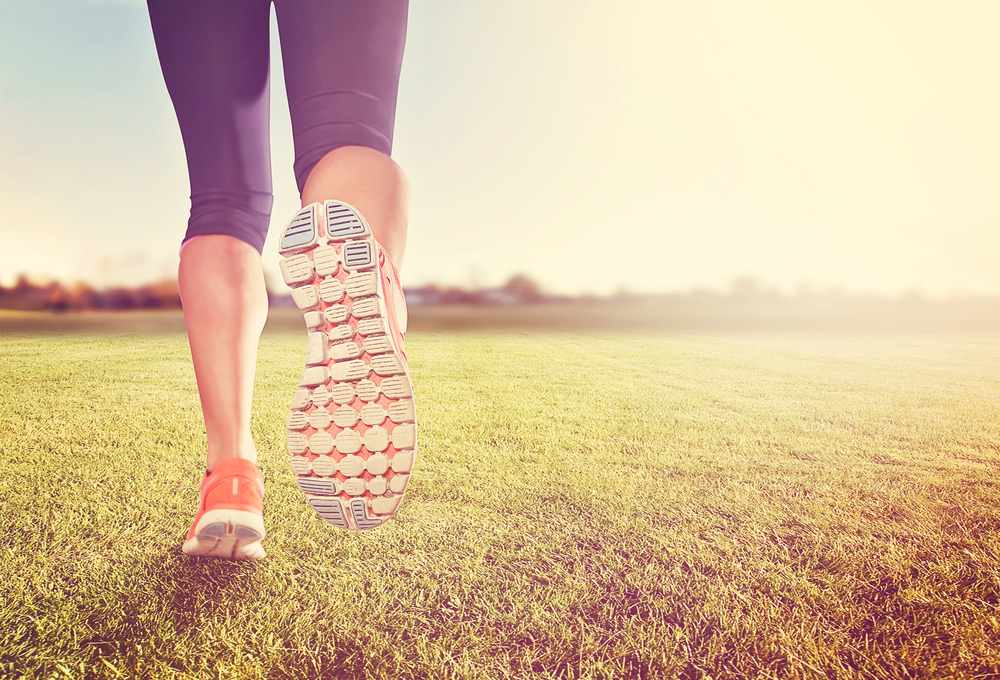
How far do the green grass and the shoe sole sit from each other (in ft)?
0.09

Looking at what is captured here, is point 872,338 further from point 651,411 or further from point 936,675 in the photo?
point 936,675

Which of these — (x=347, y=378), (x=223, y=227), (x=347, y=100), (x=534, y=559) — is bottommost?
(x=534, y=559)

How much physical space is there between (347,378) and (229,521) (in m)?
0.34

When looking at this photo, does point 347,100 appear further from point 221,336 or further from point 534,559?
point 534,559

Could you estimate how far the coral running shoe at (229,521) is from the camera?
3.07 feet

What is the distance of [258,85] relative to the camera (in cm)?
107

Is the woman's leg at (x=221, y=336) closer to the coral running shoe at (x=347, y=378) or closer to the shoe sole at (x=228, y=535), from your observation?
the shoe sole at (x=228, y=535)

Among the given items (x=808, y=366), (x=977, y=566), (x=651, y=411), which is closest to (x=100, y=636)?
(x=977, y=566)

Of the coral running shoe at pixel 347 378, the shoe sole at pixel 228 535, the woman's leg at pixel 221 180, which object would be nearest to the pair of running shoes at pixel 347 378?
the coral running shoe at pixel 347 378

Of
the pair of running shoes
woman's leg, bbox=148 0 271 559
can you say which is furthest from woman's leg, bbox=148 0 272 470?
the pair of running shoes

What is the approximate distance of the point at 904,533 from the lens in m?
1.15

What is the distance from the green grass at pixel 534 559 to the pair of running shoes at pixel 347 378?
0.56 ft

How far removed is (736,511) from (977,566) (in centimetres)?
41

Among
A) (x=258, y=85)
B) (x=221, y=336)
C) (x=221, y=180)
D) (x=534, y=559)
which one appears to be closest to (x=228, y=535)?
(x=221, y=336)
